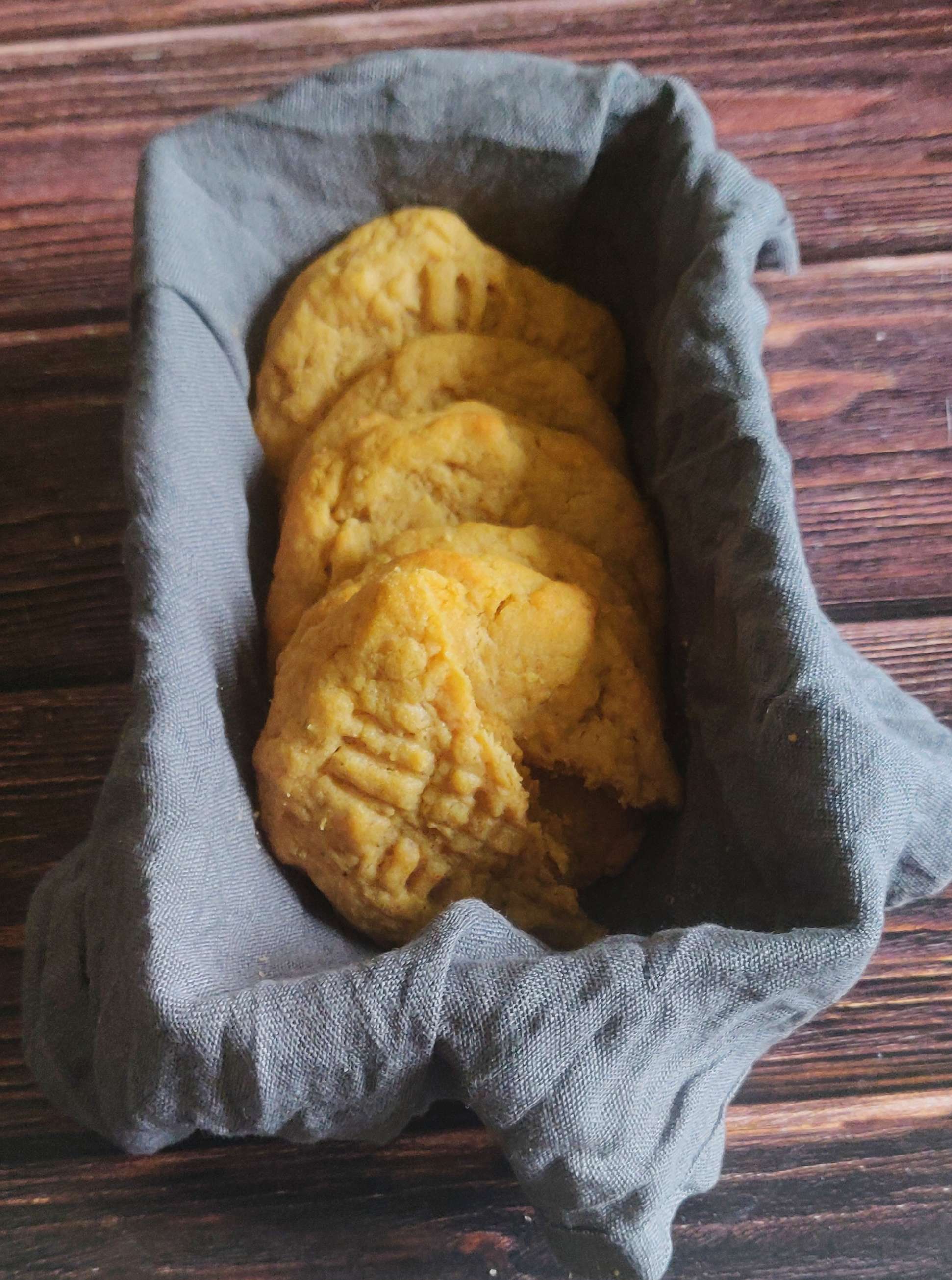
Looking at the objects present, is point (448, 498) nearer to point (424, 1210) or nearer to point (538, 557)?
point (538, 557)

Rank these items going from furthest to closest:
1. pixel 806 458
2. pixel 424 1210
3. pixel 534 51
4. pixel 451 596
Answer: pixel 534 51 < pixel 806 458 < pixel 424 1210 < pixel 451 596

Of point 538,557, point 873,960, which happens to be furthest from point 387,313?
Result: point 873,960

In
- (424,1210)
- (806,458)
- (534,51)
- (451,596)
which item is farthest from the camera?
(534,51)

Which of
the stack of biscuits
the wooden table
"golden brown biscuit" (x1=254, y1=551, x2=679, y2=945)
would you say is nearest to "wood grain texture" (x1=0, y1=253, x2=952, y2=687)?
the wooden table

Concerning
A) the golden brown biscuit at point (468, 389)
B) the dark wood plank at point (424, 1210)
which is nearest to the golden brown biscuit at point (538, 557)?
the golden brown biscuit at point (468, 389)

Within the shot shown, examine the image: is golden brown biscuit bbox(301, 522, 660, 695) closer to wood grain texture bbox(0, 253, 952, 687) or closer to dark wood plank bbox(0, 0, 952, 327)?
wood grain texture bbox(0, 253, 952, 687)

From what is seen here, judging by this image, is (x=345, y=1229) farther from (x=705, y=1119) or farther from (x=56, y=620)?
(x=56, y=620)
